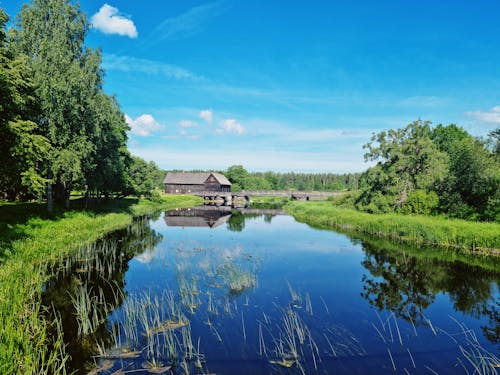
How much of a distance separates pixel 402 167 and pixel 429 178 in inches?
128

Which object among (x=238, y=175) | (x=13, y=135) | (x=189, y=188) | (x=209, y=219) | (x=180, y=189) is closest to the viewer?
(x=13, y=135)

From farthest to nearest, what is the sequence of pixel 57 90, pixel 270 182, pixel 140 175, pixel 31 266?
pixel 270 182 < pixel 140 175 < pixel 57 90 < pixel 31 266

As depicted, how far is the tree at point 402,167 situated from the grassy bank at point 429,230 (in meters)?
4.78

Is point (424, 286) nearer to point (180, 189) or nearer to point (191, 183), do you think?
point (191, 183)

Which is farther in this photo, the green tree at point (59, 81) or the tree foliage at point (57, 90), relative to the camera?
the green tree at point (59, 81)

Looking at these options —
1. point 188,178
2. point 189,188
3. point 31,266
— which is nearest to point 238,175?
point 188,178

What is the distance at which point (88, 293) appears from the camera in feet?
45.3

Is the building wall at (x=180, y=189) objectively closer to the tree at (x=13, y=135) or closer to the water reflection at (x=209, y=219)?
the water reflection at (x=209, y=219)

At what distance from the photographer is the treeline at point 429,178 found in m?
31.2

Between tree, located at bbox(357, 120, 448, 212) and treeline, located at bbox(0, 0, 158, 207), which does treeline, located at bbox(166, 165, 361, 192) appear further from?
treeline, located at bbox(0, 0, 158, 207)

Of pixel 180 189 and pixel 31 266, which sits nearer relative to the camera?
pixel 31 266

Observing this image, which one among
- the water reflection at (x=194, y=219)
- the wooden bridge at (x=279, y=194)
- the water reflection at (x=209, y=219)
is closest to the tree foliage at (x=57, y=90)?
the water reflection at (x=194, y=219)

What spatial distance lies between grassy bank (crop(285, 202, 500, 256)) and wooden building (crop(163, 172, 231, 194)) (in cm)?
6473

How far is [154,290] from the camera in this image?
15.4 m
